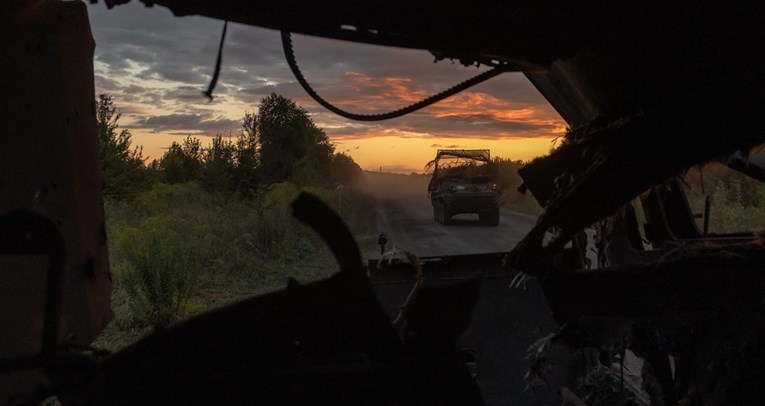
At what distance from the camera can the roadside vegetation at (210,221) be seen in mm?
9000

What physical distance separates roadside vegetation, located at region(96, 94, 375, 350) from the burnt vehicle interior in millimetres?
182

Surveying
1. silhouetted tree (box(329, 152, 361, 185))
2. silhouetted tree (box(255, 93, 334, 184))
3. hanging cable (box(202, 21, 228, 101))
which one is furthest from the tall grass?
silhouetted tree (box(329, 152, 361, 185))

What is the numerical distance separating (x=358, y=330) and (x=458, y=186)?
82.7 feet

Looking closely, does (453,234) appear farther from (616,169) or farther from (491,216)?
(616,169)

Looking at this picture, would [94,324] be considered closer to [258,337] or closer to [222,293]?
[258,337]

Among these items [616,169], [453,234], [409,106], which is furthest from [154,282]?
[453,234]

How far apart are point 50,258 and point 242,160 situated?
24.3 metres

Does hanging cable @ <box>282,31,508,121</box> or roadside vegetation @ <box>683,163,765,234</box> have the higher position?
hanging cable @ <box>282,31,508,121</box>

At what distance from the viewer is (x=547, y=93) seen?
2.01 m

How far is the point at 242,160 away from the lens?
80.2ft

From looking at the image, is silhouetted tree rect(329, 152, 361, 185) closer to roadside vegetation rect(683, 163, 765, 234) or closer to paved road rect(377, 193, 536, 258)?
paved road rect(377, 193, 536, 258)

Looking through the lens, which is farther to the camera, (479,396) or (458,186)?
(458,186)

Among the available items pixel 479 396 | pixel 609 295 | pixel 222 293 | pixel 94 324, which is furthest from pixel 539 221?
pixel 222 293

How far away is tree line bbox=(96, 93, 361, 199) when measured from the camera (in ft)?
69.3
